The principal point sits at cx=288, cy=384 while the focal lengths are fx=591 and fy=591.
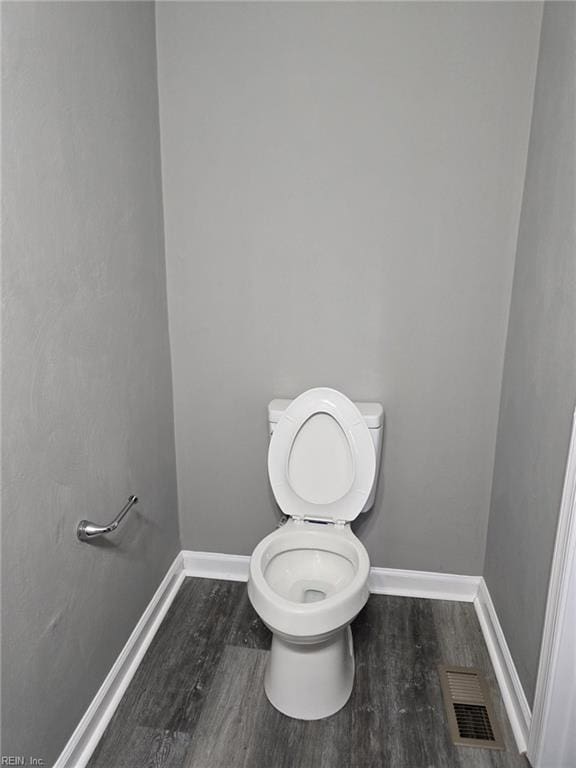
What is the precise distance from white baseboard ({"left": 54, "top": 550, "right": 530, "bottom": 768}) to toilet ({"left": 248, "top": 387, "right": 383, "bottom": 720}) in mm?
435

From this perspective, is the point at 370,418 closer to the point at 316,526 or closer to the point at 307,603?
the point at 316,526

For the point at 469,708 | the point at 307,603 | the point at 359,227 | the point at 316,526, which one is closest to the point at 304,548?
the point at 316,526

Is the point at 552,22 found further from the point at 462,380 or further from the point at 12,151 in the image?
the point at 12,151

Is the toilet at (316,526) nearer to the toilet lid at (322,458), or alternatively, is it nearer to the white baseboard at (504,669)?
the toilet lid at (322,458)

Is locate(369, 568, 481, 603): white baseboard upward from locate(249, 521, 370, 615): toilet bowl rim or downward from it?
downward

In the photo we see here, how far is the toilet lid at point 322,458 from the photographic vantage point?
197 centimetres

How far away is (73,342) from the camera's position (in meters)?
1.47

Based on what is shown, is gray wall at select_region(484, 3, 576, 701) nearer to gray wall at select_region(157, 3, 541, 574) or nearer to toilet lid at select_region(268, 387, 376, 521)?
gray wall at select_region(157, 3, 541, 574)

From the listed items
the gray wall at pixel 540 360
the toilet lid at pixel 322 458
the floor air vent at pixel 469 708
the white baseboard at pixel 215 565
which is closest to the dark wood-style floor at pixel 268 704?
the floor air vent at pixel 469 708

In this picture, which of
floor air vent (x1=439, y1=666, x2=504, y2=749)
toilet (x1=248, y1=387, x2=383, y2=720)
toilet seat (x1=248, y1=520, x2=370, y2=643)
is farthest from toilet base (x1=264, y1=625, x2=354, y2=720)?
floor air vent (x1=439, y1=666, x2=504, y2=749)

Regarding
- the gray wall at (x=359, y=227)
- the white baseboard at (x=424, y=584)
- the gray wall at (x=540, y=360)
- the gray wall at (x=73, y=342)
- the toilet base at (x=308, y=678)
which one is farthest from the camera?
the white baseboard at (x=424, y=584)

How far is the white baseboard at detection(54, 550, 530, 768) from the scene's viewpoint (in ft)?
5.31

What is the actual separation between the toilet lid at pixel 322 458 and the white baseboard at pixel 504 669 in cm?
61

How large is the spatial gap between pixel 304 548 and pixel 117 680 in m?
0.69
